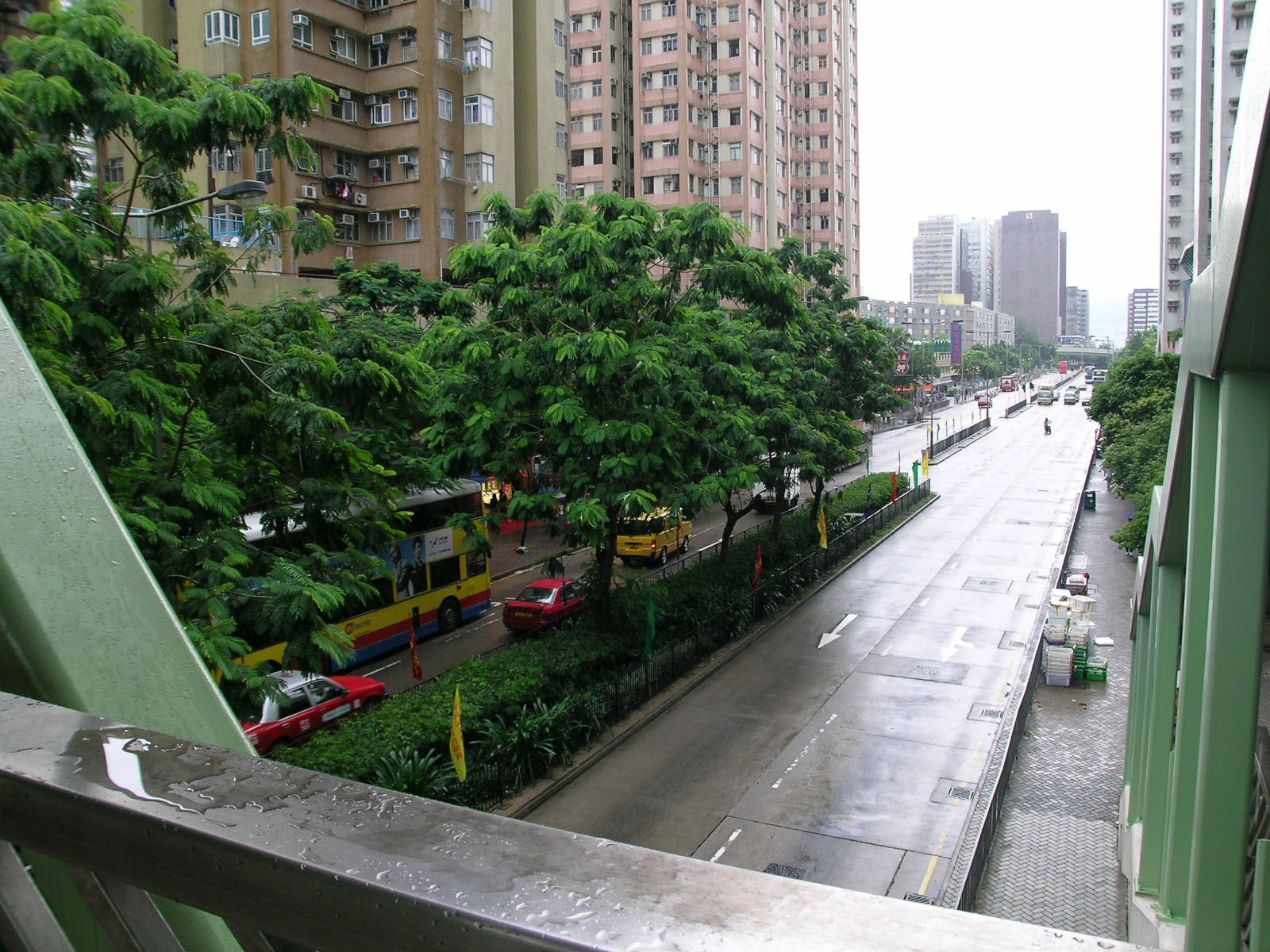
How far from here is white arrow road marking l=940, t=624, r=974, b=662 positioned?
835 inches

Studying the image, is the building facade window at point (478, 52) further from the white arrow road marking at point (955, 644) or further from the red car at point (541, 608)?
the white arrow road marking at point (955, 644)

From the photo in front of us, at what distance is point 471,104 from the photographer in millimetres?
33844

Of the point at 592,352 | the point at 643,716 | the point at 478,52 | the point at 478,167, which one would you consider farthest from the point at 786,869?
the point at 478,52

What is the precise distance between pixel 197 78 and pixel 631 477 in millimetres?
8273

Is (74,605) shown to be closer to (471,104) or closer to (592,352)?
(592,352)

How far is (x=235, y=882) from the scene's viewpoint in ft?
4.13

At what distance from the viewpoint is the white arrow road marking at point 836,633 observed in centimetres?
2223

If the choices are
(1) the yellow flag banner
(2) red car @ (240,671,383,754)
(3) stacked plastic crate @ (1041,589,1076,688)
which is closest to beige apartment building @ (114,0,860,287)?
(2) red car @ (240,671,383,754)

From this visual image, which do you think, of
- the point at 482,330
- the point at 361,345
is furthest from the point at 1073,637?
the point at 361,345

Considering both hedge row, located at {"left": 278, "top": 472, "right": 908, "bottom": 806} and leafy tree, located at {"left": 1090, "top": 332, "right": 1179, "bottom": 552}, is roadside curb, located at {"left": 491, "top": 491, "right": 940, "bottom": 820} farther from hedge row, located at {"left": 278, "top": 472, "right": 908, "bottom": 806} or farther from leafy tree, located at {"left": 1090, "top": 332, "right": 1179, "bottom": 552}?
leafy tree, located at {"left": 1090, "top": 332, "right": 1179, "bottom": 552}

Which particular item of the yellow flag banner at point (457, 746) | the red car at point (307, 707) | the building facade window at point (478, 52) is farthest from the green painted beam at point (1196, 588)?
the building facade window at point (478, 52)

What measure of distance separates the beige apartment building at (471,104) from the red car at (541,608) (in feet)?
29.1

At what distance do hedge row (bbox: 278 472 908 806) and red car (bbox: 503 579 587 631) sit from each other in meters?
2.11

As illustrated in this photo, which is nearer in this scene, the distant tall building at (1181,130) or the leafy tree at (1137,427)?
the leafy tree at (1137,427)
